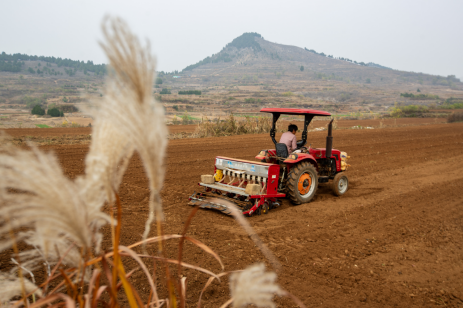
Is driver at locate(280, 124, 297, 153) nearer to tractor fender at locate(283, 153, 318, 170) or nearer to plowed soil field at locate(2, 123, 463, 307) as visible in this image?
tractor fender at locate(283, 153, 318, 170)

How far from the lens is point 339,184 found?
26.5ft

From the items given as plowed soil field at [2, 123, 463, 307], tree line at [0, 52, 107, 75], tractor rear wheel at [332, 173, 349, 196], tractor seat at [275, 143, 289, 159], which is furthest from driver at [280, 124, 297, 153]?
tree line at [0, 52, 107, 75]

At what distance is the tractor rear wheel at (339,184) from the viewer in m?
7.91

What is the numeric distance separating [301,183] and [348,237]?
1888 mm

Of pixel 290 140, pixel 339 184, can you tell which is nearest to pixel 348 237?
pixel 290 140

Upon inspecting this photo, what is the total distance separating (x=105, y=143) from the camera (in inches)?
63.3

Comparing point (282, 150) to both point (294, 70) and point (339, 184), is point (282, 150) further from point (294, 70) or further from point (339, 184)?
point (294, 70)

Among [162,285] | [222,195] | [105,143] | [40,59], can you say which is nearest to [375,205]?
[222,195]

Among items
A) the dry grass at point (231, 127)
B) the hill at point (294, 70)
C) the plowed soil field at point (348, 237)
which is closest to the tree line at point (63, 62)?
the hill at point (294, 70)

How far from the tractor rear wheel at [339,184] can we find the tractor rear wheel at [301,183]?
2.54 feet

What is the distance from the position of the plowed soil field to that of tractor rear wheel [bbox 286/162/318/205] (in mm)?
197

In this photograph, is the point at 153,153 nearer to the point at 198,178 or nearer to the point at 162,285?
the point at 162,285

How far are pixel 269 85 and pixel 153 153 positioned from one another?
4794 inches

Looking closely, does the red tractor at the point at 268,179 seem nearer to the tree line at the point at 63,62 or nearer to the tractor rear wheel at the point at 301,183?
the tractor rear wheel at the point at 301,183
